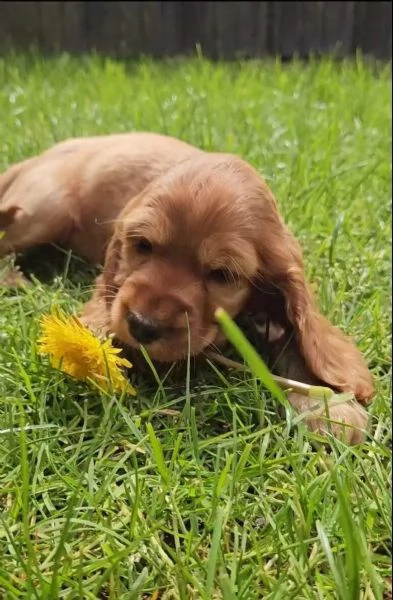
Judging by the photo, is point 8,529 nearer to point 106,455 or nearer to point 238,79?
point 106,455

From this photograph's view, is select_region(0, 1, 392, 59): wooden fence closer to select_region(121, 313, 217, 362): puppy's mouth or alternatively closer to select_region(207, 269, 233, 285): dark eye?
select_region(207, 269, 233, 285): dark eye

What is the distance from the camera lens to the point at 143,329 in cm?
169

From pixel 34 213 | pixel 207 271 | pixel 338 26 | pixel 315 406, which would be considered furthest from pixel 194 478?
pixel 338 26

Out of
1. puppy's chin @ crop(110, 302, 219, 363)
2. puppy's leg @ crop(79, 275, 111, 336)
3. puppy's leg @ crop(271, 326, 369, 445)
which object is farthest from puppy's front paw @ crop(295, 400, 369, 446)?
puppy's leg @ crop(79, 275, 111, 336)

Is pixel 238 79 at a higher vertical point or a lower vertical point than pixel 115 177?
lower

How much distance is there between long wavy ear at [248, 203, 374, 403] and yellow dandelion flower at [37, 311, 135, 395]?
46 cm

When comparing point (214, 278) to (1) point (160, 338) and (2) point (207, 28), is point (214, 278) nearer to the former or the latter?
(1) point (160, 338)

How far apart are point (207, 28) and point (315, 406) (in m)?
6.95

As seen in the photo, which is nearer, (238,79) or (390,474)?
(390,474)

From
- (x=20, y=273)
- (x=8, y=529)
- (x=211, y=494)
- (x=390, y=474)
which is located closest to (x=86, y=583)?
(x=8, y=529)

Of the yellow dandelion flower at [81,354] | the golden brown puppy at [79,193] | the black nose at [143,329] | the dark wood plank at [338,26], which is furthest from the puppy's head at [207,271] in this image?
the dark wood plank at [338,26]

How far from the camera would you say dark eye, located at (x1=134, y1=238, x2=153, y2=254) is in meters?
1.86

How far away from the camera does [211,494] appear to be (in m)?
1.38

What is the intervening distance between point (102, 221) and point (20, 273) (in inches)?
13.6
